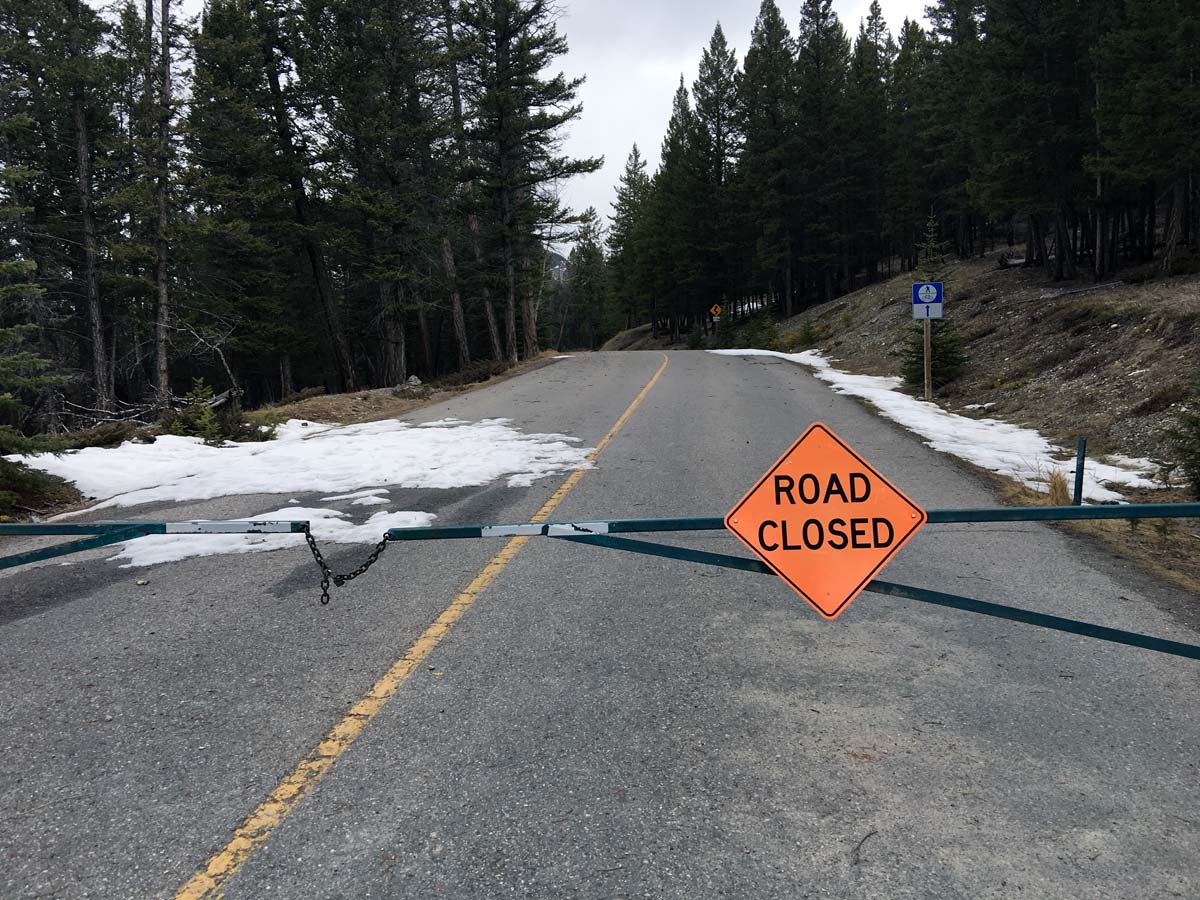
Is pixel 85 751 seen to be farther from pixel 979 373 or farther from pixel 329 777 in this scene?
pixel 979 373

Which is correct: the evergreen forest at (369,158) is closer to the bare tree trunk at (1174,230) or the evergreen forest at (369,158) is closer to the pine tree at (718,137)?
the bare tree trunk at (1174,230)

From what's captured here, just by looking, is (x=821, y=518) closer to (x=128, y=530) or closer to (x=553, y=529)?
(x=553, y=529)

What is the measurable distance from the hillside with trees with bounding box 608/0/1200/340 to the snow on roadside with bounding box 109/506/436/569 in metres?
21.0

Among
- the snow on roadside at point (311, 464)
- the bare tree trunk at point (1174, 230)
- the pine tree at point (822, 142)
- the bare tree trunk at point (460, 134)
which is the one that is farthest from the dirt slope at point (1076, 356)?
the pine tree at point (822, 142)

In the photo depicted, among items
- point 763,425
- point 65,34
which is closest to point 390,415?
point 763,425

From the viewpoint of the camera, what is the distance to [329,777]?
9.74 feet

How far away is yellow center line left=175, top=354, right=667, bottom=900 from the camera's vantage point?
2.44m

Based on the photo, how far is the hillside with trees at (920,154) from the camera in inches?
750

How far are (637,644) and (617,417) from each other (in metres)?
10.2

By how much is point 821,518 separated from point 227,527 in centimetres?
295

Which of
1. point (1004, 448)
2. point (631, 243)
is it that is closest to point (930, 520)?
point (1004, 448)

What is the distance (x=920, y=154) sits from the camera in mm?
46969

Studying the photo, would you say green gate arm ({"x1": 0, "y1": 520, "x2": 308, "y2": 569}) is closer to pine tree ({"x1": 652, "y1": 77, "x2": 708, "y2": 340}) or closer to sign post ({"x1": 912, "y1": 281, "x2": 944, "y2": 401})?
sign post ({"x1": 912, "y1": 281, "x2": 944, "y2": 401})

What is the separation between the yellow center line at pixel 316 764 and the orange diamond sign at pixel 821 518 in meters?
2.00
